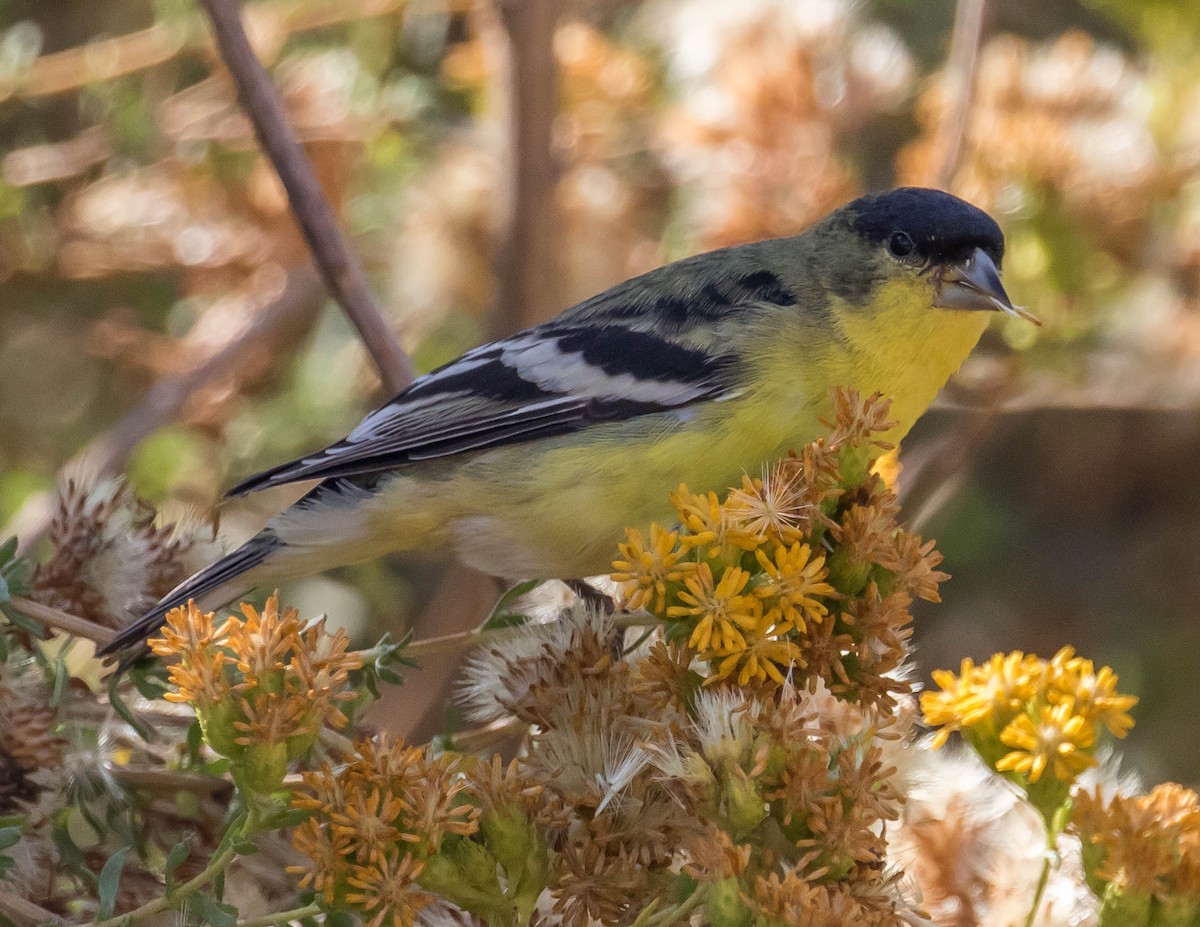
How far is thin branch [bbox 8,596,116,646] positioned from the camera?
197 centimetres

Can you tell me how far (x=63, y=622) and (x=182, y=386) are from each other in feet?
5.51

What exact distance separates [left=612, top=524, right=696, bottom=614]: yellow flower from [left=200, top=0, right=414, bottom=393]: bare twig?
1.31 meters

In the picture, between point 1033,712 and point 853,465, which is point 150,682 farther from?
point 1033,712

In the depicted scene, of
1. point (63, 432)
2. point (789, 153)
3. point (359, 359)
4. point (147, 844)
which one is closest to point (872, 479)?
point (147, 844)

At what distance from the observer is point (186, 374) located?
368 centimetres

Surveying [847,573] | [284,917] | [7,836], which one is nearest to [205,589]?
[7,836]

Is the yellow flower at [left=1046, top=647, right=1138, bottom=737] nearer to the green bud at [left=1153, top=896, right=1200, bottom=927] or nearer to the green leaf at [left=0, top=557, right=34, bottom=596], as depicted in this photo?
the green bud at [left=1153, top=896, right=1200, bottom=927]

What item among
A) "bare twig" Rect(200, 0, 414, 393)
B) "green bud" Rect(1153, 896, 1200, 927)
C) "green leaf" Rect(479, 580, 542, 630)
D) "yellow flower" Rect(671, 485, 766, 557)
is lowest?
"green bud" Rect(1153, 896, 1200, 927)

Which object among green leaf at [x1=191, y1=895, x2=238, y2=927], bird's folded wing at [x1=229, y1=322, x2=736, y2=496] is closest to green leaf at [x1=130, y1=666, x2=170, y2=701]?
green leaf at [x1=191, y1=895, x2=238, y2=927]

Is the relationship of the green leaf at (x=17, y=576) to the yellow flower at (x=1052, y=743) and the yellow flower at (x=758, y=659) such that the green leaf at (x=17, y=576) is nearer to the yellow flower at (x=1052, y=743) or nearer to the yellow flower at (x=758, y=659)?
the yellow flower at (x=758, y=659)

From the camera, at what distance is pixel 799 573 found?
178 cm

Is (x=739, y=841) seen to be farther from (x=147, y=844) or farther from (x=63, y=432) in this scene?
(x=63, y=432)

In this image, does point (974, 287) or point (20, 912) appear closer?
point (20, 912)

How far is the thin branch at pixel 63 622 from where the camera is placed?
1.97 meters
